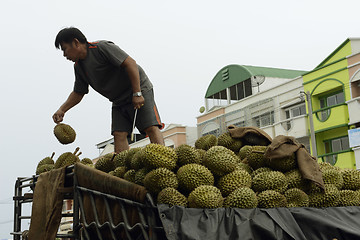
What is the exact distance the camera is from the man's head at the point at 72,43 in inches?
134

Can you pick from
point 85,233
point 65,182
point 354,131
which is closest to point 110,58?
point 65,182

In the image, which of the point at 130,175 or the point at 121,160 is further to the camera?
the point at 121,160

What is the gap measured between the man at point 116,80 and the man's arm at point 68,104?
52 millimetres

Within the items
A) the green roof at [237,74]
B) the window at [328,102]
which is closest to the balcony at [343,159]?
the window at [328,102]

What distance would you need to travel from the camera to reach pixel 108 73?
3.63 metres

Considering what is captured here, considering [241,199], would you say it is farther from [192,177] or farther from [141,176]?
[141,176]

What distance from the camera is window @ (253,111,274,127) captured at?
2394cm

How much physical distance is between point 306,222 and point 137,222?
850mm

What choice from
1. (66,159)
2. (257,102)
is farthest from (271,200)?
(257,102)

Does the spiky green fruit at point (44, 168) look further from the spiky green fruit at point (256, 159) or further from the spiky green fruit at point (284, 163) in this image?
the spiky green fruit at point (284, 163)

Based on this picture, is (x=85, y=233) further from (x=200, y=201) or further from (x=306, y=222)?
(x=306, y=222)

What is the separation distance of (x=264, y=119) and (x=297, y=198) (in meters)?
22.7

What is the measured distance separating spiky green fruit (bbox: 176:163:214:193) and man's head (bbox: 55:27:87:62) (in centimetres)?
171

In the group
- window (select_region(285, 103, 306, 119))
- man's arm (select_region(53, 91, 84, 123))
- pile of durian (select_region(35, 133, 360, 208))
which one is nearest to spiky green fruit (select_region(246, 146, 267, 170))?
pile of durian (select_region(35, 133, 360, 208))
